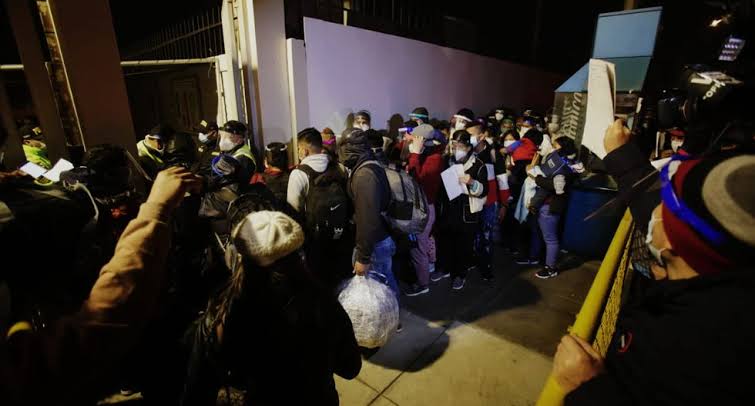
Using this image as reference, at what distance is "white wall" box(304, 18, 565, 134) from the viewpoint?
620cm

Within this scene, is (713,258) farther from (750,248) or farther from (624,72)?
(624,72)

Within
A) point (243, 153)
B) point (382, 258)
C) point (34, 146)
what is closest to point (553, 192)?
point (382, 258)

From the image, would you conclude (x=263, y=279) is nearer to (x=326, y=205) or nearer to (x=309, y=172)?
(x=326, y=205)

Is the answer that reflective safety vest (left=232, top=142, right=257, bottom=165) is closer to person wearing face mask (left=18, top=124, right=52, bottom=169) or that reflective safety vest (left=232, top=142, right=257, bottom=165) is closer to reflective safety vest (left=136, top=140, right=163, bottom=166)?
reflective safety vest (left=136, top=140, right=163, bottom=166)

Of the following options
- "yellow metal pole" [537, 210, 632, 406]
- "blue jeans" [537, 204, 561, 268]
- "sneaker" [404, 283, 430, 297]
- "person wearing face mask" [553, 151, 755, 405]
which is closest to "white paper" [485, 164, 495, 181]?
"blue jeans" [537, 204, 561, 268]

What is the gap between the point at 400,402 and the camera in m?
2.84

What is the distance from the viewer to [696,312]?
2.86 ft

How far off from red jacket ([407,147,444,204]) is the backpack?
1.04 metres

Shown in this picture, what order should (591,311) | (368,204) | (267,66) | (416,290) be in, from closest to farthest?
(591,311) < (368,204) < (416,290) < (267,66)

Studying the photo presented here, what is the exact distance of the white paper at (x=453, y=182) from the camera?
13.5 ft

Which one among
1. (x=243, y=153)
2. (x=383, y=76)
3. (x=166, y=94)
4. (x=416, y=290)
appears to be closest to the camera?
(x=243, y=153)

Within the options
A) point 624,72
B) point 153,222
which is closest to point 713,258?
point 153,222

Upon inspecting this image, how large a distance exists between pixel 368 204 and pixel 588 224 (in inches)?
153

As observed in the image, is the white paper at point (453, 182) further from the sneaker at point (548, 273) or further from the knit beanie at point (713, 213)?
the knit beanie at point (713, 213)
